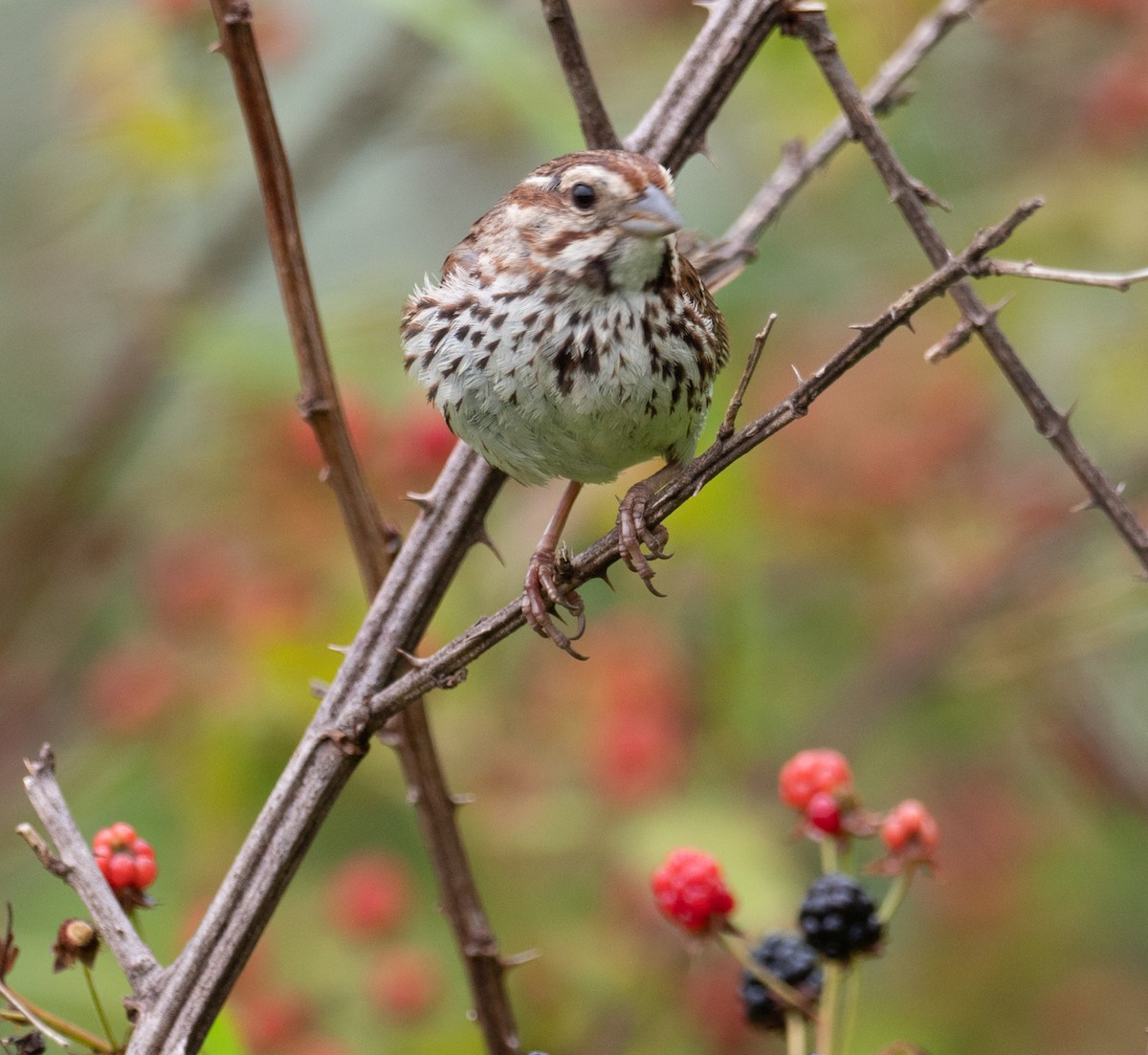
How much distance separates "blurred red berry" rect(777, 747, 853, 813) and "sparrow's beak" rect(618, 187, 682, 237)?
2.87 feet

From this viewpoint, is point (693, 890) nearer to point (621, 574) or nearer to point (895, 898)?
point (895, 898)

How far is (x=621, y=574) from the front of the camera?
4270mm

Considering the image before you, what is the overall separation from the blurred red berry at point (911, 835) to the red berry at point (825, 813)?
7 centimetres

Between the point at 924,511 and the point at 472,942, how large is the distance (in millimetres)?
2458

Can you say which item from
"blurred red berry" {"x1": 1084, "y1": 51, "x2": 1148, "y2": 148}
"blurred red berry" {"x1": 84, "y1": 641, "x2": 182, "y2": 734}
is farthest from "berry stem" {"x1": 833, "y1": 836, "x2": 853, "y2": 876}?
"blurred red berry" {"x1": 1084, "y1": 51, "x2": 1148, "y2": 148}

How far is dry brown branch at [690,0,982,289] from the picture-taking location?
8.66ft

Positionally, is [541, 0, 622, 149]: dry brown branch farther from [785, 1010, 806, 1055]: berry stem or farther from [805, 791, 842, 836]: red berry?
Answer: [785, 1010, 806, 1055]: berry stem

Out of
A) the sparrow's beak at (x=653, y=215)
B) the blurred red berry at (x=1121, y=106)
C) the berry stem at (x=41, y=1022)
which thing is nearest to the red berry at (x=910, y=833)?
the sparrow's beak at (x=653, y=215)

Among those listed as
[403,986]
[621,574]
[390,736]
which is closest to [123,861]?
[390,736]

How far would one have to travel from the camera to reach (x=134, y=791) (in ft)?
11.8

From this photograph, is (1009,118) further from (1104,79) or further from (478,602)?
(478,602)

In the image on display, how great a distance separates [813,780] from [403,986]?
1.25 m

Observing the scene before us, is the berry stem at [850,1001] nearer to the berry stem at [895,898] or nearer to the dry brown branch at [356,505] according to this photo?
the berry stem at [895,898]

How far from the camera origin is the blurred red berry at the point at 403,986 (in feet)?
10.2
